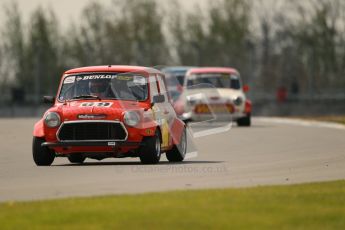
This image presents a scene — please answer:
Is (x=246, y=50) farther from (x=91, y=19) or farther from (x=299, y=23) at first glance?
(x=91, y=19)

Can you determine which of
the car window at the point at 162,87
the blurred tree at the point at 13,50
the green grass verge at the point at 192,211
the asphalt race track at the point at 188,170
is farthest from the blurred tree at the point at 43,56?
the green grass verge at the point at 192,211

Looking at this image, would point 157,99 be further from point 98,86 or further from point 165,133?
point 98,86

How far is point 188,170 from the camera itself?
1780 cm

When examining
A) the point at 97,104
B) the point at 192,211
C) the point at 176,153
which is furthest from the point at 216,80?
the point at 192,211

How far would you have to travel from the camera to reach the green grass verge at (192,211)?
1073 centimetres

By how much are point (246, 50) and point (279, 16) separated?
32.4 feet

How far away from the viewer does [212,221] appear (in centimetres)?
1080

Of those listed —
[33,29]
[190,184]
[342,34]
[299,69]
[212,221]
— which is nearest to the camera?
[212,221]

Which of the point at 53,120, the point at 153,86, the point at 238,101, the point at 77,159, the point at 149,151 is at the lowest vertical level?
the point at 238,101

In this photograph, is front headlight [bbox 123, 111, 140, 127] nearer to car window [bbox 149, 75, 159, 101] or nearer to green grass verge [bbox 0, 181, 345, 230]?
car window [bbox 149, 75, 159, 101]

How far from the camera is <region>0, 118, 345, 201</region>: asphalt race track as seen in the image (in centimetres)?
1474

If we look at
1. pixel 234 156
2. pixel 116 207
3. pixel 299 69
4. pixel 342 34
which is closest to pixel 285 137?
pixel 234 156

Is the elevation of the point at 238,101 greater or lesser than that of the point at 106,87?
lesser

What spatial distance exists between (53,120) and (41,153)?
1.97 ft
